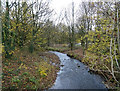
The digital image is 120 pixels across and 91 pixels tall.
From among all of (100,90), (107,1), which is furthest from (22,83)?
(107,1)

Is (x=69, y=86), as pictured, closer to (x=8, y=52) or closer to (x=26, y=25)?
(x=8, y=52)

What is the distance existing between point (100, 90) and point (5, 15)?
30.4 feet

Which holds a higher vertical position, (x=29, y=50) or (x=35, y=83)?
(x=29, y=50)

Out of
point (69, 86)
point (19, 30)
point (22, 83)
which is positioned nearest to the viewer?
point (22, 83)

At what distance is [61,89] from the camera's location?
18.8 ft

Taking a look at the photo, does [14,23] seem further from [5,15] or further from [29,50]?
[29,50]

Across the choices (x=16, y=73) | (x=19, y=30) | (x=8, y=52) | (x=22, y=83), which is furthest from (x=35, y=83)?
(x=19, y=30)

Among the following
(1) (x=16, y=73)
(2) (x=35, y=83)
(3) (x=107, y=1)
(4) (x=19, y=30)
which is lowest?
(2) (x=35, y=83)

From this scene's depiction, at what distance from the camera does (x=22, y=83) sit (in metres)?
5.10

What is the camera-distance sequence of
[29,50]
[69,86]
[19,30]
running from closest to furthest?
[69,86], [19,30], [29,50]

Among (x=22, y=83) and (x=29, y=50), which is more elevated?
(x=29, y=50)

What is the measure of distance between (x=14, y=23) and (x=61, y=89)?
707 cm

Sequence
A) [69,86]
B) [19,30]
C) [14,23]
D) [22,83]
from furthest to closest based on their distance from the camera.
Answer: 1. [19,30]
2. [14,23]
3. [69,86]
4. [22,83]

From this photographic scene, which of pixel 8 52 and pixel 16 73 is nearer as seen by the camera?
pixel 16 73
